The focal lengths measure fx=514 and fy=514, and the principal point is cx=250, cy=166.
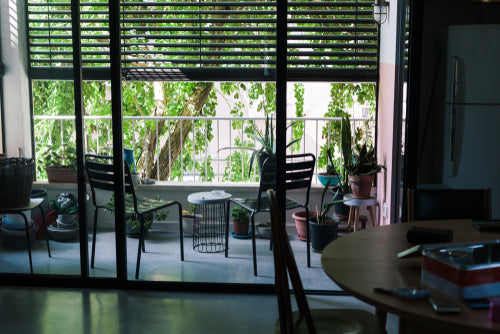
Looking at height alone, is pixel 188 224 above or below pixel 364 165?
below

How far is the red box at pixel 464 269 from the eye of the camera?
136 cm

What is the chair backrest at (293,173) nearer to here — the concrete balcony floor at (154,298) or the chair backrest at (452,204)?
the concrete balcony floor at (154,298)

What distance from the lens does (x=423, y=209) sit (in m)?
2.50

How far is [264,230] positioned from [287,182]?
36cm

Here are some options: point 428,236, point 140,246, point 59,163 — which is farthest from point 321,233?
point 428,236

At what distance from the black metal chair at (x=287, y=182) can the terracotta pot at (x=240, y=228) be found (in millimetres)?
71

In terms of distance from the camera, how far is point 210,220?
381cm

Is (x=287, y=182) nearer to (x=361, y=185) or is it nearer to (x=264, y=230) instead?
(x=264, y=230)

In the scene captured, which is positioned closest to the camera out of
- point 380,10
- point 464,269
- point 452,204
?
point 464,269

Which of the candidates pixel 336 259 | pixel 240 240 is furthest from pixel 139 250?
pixel 336 259

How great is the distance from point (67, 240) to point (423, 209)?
7.37 feet

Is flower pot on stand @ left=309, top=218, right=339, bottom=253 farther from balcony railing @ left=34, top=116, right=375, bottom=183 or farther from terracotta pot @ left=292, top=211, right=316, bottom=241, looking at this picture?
balcony railing @ left=34, top=116, right=375, bottom=183

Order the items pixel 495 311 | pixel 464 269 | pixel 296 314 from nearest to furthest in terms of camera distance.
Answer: pixel 495 311
pixel 464 269
pixel 296 314

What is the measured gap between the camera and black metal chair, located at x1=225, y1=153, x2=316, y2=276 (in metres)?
3.29
